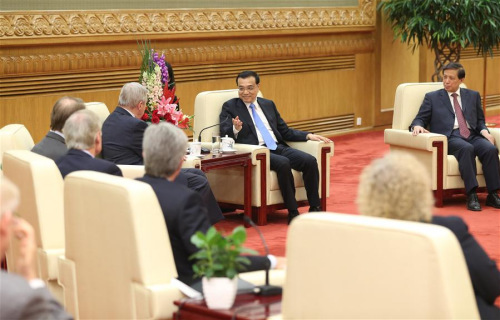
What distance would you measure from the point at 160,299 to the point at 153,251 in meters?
0.20

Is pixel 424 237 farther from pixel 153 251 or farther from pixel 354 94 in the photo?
pixel 354 94

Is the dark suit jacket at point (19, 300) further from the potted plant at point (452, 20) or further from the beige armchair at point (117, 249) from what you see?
the potted plant at point (452, 20)

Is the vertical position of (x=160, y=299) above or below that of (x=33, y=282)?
below

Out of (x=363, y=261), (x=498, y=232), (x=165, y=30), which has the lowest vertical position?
(x=498, y=232)

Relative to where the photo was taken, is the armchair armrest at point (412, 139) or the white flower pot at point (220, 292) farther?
the armchair armrest at point (412, 139)

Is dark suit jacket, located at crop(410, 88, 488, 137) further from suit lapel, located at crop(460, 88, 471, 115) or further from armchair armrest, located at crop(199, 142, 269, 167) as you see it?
armchair armrest, located at crop(199, 142, 269, 167)

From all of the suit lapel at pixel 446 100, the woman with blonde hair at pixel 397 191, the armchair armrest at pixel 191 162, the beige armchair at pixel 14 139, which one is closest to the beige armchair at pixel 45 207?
the beige armchair at pixel 14 139

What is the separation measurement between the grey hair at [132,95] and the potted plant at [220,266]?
124 inches

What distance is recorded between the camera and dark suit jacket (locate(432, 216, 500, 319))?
3.08 meters

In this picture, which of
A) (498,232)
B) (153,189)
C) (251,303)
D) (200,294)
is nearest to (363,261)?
(251,303)

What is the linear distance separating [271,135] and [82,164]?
127 inches

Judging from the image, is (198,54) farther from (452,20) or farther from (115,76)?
(452,20)

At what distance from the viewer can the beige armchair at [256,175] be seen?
23.0 ft

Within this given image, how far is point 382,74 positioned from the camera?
1273cm
